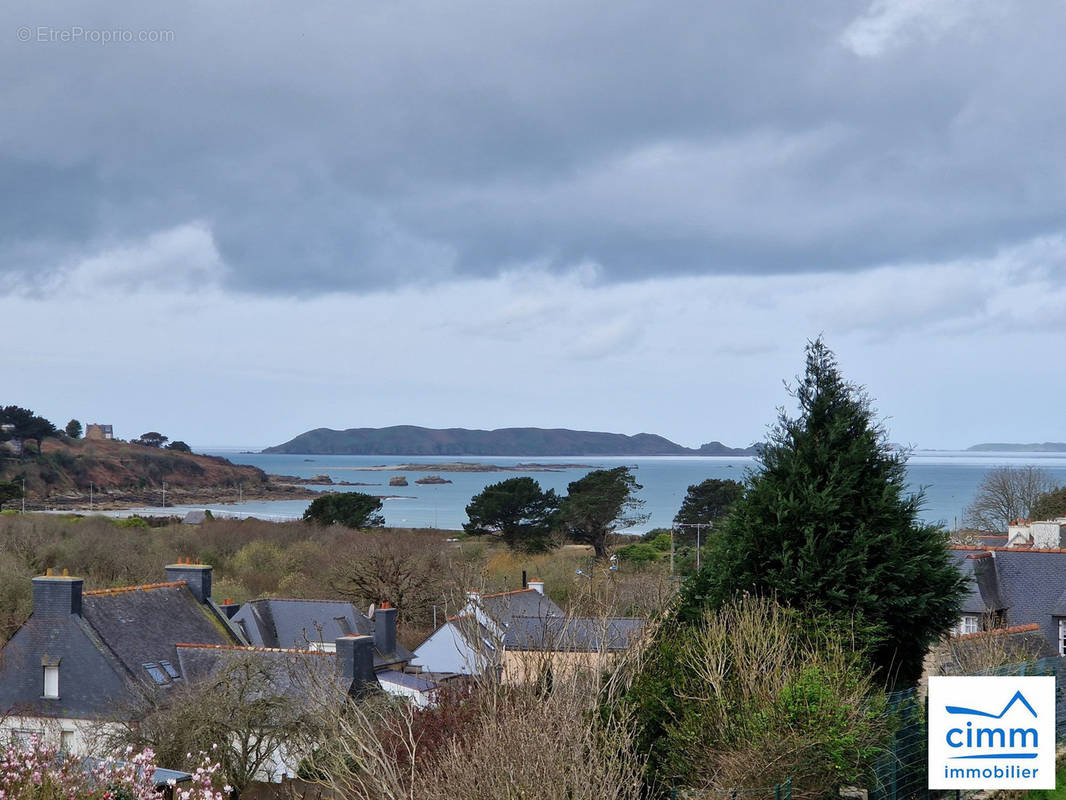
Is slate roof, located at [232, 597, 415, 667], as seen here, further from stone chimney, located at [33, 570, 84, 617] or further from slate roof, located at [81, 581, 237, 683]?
stone chimney, located at [33, 570, 84, 617]

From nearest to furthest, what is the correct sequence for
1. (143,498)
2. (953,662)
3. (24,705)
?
1. (953,662)
2. (24,705)
3. (143,498)

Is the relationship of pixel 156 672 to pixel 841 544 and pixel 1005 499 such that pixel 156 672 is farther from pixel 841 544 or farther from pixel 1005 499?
pixel 1005 499

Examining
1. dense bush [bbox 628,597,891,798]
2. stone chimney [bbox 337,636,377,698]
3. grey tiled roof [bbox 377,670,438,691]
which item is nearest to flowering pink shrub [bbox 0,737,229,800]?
dense bush [bbox 628,597,891,798]

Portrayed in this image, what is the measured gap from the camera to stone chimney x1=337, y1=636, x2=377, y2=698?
26.9m

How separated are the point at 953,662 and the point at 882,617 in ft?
25.1

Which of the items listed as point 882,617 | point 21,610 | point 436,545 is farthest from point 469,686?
point 436,545

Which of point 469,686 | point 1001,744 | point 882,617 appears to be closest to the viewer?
point 1001,744

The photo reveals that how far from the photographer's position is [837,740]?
11.8m

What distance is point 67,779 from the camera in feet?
30.7

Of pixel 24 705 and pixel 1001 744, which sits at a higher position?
pixel 1001 744

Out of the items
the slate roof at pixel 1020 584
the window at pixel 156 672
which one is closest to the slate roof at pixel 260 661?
the window at pixel 156 672

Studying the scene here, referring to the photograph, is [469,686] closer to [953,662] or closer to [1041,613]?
[953,662]

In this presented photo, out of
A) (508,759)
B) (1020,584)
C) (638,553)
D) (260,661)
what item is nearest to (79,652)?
(260,661)

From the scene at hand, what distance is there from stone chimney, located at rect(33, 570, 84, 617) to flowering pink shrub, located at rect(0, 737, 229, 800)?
65.4ft
